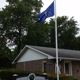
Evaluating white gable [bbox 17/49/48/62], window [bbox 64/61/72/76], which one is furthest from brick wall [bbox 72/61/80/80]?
white gable [bbox 17/49/48/62]

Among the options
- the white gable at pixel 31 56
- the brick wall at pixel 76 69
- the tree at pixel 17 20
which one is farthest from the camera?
the tree at pixel 17 20

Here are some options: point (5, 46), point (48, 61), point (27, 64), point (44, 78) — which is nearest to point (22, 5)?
point (5, 46)

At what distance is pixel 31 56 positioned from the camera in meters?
26.6

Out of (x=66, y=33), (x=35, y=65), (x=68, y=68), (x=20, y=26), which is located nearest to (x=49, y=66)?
(x=68, y=68)

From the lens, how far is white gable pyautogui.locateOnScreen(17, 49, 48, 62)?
81.5 ft

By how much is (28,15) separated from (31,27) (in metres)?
2.96

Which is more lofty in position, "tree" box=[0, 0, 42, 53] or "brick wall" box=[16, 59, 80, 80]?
"tree" box=[0, 0, 42, 53]

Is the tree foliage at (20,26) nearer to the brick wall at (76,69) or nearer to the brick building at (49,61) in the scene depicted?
the brick building at (49,61)

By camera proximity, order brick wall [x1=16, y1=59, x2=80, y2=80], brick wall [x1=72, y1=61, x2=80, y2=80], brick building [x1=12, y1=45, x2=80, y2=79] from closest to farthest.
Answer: brick building [x1=12, y1=45, x2=80, y2=79] < brick wall [x1=16, y1=59, x2=80, y2=80] < brick wall [x1=72, y1=61, x2=80, y2=80]

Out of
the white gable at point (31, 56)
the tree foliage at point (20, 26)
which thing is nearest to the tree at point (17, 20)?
the tree foliage at point (20, 26)

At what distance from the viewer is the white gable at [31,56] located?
2483cm

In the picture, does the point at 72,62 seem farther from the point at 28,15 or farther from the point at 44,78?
the point at 28,15

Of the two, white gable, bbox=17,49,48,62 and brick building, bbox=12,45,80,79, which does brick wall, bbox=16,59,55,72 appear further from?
white gable, bbox=17,49,48,62

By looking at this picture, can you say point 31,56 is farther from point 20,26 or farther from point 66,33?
point 66,33
